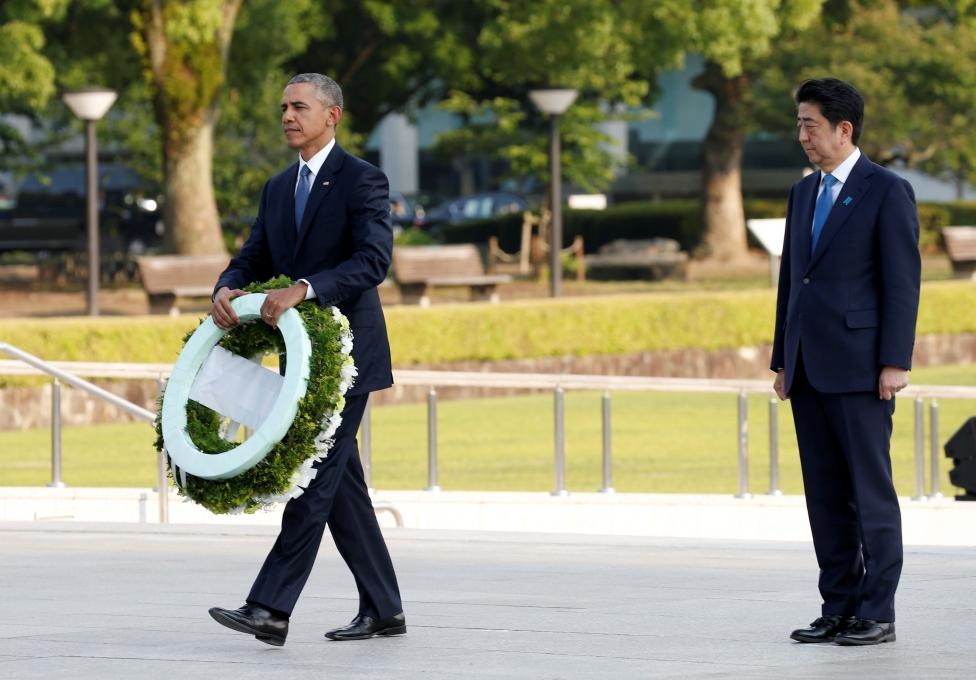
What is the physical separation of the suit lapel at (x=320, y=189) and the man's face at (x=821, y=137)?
4.75ft

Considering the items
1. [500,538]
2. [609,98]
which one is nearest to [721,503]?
[500,538]

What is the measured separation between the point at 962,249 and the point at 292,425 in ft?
82.5

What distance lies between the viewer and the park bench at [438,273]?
1034 inches

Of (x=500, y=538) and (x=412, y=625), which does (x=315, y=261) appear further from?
(x=500, y=538)

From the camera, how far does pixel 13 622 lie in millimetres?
7258

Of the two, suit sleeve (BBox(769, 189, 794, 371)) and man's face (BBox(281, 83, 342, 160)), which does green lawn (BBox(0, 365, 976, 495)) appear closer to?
suit sleeve (BBox(769, 189, 794, 371))

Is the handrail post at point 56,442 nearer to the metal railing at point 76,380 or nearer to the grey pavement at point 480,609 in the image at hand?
the metal railing at point 76,380

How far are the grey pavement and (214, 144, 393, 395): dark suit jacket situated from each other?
0.93 metres

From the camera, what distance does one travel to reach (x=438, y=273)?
27.0 meters

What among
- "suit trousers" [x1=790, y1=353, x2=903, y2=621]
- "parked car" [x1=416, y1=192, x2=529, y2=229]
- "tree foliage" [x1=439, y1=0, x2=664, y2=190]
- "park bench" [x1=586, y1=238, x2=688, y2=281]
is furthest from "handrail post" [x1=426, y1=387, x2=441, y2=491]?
"parked car" [x1=416, y1=192, x2=529, y2=229]

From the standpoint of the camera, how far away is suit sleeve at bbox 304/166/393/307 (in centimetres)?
650

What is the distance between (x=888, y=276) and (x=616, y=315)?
1684 cm

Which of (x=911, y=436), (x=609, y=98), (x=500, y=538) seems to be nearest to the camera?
(x=500, y=538)

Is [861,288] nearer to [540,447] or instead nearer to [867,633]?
[867,633]
